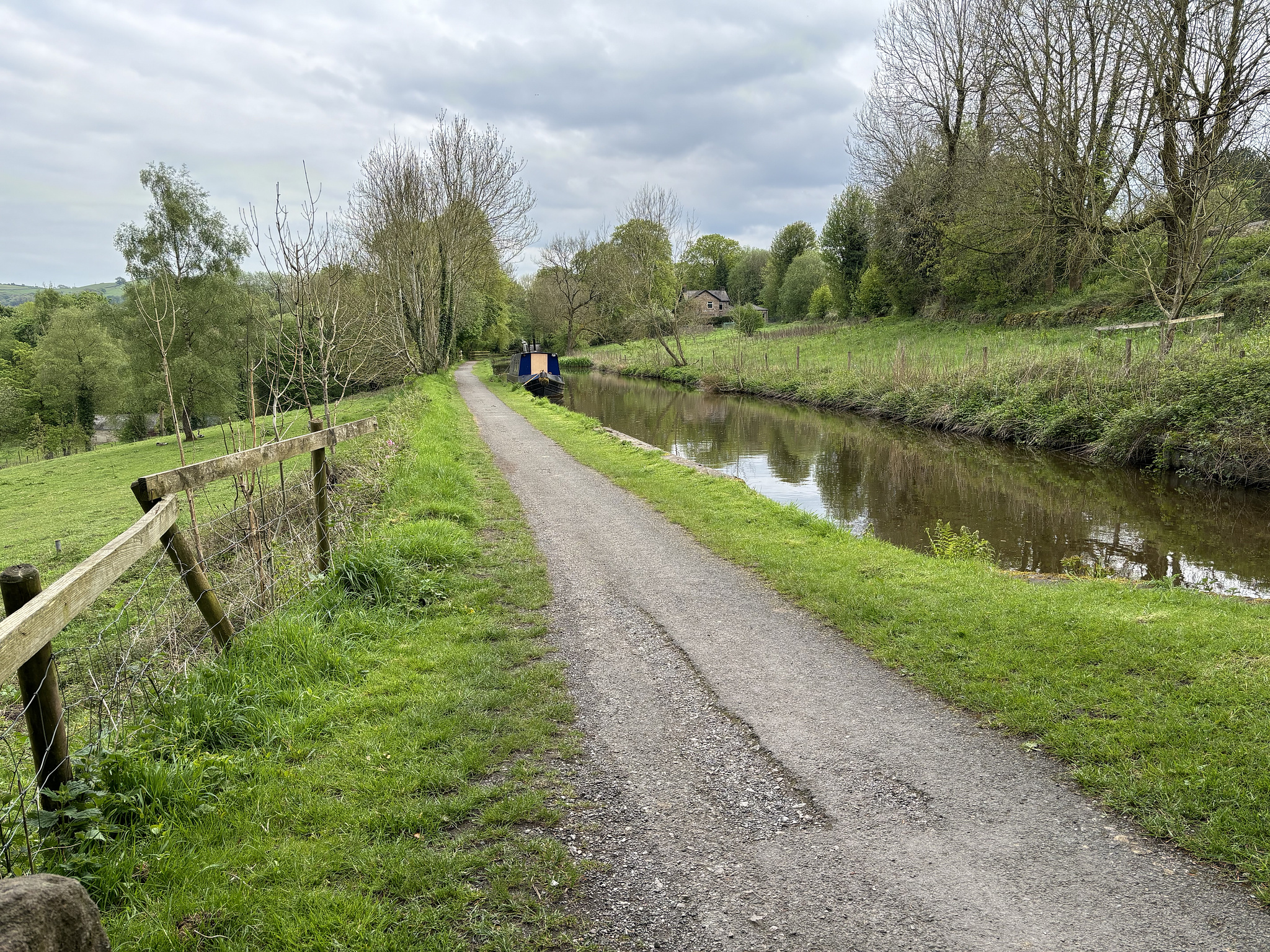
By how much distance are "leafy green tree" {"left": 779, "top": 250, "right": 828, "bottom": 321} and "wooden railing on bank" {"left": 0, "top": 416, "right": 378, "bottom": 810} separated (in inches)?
2520

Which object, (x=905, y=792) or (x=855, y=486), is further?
(x=855, y=486)

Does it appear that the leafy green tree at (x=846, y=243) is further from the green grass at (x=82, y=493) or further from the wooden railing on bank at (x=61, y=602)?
the wooden railing on bank at (x=61, y=602)

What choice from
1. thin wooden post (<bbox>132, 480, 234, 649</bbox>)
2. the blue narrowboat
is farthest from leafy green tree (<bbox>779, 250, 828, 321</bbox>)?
thin wooden post (<bbox>132, 480, 234, 649</bbox>)

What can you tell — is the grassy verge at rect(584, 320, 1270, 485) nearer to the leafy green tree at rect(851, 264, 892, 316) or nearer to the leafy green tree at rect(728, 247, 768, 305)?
the leafy green tree at rect(851, 264, 892, 316)

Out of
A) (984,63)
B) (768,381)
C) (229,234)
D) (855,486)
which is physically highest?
(984,63)

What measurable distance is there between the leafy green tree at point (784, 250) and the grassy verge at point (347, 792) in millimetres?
72195

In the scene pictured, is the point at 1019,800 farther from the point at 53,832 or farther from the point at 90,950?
the point at 53,832

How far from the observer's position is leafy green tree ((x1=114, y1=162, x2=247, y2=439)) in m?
32.4

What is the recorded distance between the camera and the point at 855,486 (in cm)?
1449

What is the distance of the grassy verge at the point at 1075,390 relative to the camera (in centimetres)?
1291

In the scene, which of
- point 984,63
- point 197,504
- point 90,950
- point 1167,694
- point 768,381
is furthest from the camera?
point 768,381

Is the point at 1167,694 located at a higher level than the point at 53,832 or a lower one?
lower

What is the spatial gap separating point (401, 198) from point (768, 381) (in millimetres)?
17925

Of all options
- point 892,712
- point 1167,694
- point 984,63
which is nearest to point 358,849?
point 892,712
